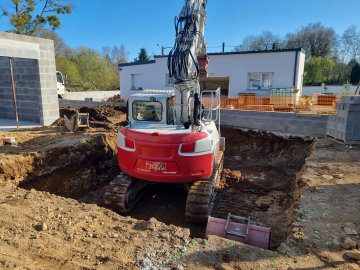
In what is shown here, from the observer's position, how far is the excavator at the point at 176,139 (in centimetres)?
498

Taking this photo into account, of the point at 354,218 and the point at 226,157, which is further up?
the point at 354,218

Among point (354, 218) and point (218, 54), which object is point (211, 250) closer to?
point (354, 218)

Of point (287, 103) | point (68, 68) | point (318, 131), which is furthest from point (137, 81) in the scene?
point (318, 131)

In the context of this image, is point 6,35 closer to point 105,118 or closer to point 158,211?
point 105,118

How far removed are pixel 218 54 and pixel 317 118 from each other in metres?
9.70

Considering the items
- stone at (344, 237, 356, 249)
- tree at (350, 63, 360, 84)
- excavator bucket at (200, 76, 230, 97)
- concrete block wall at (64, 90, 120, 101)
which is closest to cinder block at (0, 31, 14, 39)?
excavator bucket at (200, 76, 230, 97)

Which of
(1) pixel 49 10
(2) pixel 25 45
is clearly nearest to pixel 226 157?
(2) pixel 25 45

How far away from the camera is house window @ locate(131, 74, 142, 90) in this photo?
21844mm

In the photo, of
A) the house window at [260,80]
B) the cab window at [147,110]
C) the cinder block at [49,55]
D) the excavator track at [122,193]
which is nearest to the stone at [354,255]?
the excavator track at [122,193]

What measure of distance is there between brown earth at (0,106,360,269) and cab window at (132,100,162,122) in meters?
2.04

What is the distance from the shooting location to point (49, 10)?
2395 centimetres

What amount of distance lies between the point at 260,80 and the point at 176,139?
44.5ft

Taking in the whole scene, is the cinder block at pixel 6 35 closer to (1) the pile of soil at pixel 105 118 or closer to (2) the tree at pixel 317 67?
(1) the pile of soil at pixel 105 118

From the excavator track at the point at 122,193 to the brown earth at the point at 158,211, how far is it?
1.39 ft
